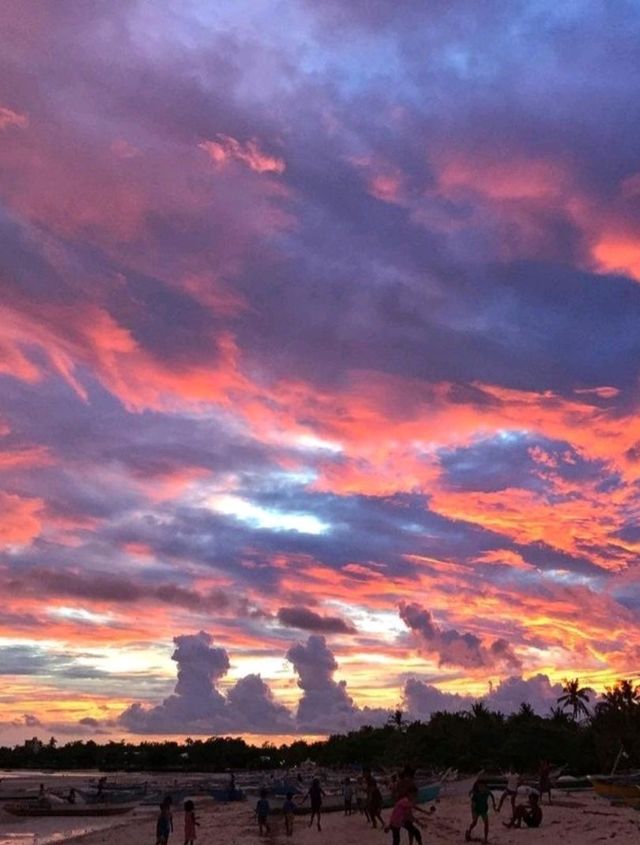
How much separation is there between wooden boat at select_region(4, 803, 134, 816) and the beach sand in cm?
1199

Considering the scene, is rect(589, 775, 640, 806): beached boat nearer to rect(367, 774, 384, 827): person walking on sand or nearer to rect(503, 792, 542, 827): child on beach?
rect(503, 792, 542, 827): child on beach

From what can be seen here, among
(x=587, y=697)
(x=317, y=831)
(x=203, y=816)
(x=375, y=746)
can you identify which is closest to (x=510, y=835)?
(x=317, y=831)

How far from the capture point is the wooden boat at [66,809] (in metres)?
61.7

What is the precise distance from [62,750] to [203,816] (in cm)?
16419

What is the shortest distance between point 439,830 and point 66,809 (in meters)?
36.9

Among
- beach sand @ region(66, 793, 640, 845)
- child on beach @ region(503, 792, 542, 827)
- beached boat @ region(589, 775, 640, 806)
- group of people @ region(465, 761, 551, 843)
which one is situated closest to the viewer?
group of people @ region(465, 761, 551, 843)

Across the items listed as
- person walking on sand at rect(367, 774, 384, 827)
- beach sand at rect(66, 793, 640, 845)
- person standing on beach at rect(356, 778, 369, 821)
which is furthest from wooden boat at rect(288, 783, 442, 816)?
person walking on sand at rect(367, 774, 384, 827)

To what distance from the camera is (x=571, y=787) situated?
61.4 m

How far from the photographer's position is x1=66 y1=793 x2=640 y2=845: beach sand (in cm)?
3169

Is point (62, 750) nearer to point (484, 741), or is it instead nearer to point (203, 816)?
point (484, 741)

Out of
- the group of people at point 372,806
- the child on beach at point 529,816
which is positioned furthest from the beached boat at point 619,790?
the group of people at point 372,806

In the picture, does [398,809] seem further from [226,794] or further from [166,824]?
[226,794]

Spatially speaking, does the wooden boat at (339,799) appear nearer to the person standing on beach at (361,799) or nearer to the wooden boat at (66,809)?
the person standing on beach at (361,799)

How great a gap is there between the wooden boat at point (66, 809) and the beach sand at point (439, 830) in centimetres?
1199
